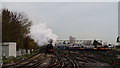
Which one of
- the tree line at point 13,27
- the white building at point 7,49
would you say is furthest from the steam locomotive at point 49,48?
the white building at point 7,49

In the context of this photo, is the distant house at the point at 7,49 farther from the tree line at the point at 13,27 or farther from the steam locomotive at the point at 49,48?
the steam locomotive at the point at 49,48

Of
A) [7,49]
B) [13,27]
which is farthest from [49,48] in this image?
[7,49]

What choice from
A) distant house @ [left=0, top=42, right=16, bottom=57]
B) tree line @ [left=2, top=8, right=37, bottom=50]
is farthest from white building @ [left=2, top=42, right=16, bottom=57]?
tree line @ [left=2, top=8, right=37, bottom=50]

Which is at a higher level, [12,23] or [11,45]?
[12,23]

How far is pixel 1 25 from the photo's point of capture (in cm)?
4606

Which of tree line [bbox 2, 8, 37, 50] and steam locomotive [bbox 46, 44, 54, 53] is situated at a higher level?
tree line [bbox 2, 8, 37, 50]

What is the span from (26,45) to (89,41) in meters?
130

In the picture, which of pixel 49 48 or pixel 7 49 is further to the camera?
pixel 49 48

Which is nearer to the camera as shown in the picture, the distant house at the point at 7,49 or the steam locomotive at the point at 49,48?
the distant house at the point at 7,49

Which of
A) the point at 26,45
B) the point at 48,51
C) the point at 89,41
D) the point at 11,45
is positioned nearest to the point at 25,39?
the point at 26,45

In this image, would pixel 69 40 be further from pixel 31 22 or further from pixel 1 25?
pixel 1 25

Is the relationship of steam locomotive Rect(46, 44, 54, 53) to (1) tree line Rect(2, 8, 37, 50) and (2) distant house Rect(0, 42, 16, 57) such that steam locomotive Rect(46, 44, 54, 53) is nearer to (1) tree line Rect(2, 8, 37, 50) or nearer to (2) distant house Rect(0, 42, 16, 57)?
(1) tree line Rect(2, 8, 37, 50)

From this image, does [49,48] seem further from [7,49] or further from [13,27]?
[7,49]

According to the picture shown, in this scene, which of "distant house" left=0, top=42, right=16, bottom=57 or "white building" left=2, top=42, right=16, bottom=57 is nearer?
"distant house" left=0, top=42, right=16, bottom=57
